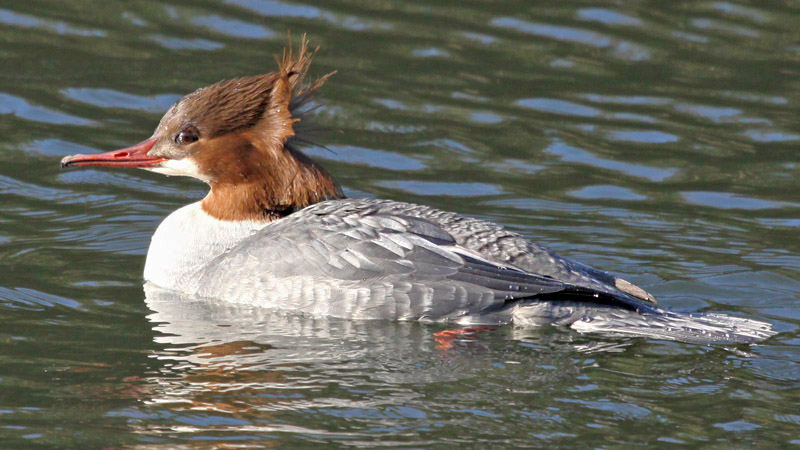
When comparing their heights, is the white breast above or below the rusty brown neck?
below

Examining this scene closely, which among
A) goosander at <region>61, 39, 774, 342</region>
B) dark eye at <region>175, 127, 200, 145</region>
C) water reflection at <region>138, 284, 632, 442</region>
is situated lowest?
water reflection at <region>138, 284, 632, 442</region>

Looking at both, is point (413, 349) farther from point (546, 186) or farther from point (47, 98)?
point (47, 98)

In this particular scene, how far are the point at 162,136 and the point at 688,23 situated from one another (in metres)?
8.20

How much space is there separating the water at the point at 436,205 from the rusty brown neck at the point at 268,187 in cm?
36

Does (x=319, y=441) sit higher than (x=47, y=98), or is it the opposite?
(x=47, y=98)

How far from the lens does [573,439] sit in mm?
6133

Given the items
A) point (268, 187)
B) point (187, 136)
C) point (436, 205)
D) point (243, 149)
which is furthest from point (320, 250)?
point (436, 205)

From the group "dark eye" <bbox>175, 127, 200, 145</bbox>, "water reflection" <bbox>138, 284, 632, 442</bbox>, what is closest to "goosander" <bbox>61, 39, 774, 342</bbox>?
"dark eye" <bbox>175, 127, 200, 145</bbox>

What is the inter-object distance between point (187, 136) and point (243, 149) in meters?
0.43

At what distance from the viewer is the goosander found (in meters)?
7.81

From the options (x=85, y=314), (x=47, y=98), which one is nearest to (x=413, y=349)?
(x=85, y=314)

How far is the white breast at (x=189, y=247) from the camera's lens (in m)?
8.82

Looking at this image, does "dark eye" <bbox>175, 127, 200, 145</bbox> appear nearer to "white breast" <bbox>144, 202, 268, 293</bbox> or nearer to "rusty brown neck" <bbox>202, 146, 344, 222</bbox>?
"rusty brown neck" <bbox>202, 146, 344, 222</bbox>

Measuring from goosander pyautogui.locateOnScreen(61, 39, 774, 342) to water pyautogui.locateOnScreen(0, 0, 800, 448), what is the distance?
17 cm
